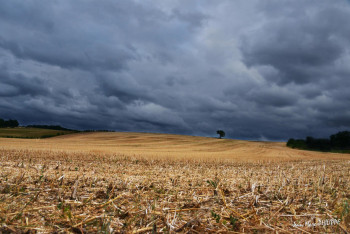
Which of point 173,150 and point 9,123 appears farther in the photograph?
point 9,123

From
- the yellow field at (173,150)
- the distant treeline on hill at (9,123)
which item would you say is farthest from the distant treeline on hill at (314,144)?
the distant treeline on hill at (9,123)

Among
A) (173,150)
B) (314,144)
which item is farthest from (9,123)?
(314,144)

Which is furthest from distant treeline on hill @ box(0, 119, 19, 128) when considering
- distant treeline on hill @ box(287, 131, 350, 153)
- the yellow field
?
distant treeline on hill @ box(287, 131, 350, 153)

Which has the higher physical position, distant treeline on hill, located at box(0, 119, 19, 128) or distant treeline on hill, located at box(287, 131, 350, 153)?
distant treeline on hill, located at box(0, 119, 19, 128)

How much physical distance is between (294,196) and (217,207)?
2020 millimetres

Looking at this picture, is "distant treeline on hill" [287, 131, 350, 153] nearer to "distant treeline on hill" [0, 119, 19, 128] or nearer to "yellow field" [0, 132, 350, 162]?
"yellow field" [0, 132, 350, 162]

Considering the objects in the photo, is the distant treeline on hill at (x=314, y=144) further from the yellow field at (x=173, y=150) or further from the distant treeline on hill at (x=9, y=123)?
the distant treeline on hill at (x=9, y=123)

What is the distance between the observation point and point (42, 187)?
497 cm

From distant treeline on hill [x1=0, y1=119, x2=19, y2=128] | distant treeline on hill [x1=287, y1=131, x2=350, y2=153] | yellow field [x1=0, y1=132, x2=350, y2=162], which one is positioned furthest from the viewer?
distant treeline on hill [x1=0, y1=119, x2=19, y2=128]

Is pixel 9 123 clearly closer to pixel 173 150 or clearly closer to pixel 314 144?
pixel 173 150

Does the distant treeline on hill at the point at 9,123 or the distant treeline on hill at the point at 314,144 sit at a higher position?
the distant treeline on hill at the point at 9,123

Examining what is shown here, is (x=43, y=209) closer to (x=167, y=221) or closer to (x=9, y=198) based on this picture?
(x=9, y=198)

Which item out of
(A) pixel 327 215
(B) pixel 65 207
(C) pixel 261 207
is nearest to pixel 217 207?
(C) pixel 261 207

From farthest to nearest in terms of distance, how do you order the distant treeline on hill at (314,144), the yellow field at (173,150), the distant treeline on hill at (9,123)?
the distant treeline on hill at (9,123)
the distant treeline on hill at (314,144)
the yellow field at (173,150)
